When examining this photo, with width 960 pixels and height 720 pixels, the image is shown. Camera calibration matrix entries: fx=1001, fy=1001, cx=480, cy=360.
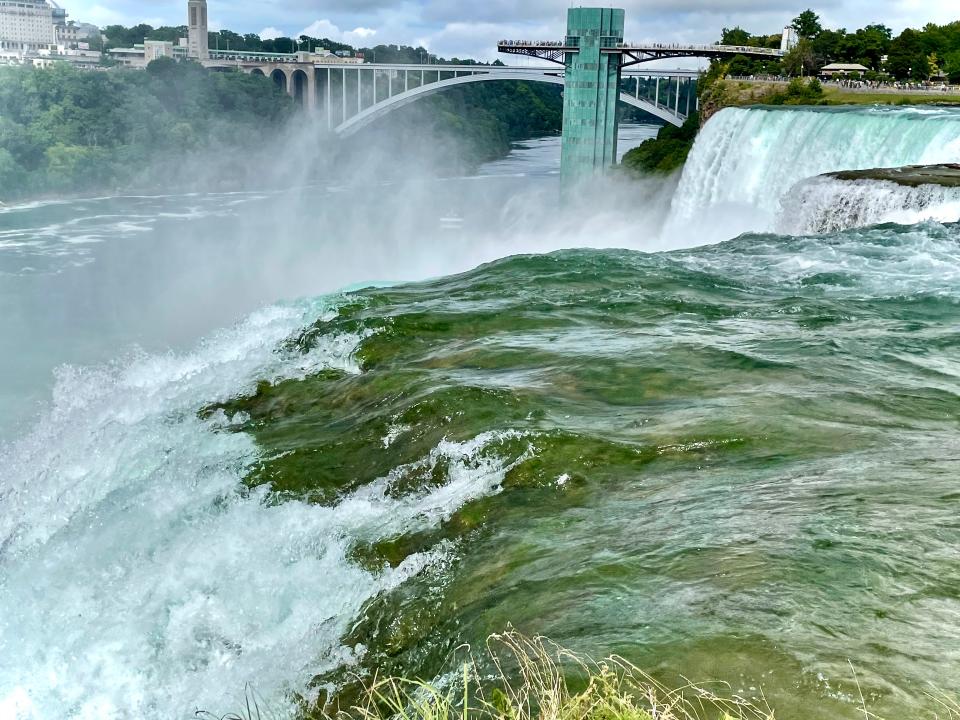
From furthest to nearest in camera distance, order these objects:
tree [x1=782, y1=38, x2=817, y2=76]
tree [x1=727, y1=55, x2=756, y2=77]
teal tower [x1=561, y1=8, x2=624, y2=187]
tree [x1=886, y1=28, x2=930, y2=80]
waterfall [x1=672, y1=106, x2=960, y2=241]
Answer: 1. tree [x1=727, y1=55, x2=756, y2=77]
2. tree [x1=782, y1=38, x2=817, y2=76]
3. tree [x1=886, y1=28, x2=930, y2=80]
4. teal tower [x1=561, y1=8, x2=624, y2=187]
5. waterfall [x1=672, y1=106, x2=960, y2=241]

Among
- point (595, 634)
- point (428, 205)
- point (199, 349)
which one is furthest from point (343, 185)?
point (595, 634)

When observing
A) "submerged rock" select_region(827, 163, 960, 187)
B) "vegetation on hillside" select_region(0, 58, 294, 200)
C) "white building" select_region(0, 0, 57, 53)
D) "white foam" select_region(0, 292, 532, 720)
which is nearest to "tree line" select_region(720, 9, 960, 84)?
"submerged rock" select_region(827, 163, 960, 187)

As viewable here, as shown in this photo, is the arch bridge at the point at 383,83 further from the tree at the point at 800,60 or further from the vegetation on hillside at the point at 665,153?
the tree at the point at 800,60

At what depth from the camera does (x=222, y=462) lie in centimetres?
838

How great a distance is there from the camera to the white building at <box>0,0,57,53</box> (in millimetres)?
113875

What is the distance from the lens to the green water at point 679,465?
4359 millimetres

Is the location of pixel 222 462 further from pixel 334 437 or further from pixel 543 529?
pixel 543 529

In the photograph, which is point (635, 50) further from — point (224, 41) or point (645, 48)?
point (224, 41)

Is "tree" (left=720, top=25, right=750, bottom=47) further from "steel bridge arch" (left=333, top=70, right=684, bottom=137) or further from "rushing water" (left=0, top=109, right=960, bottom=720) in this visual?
"rushing water" (left=0, top=109, right=960, bottom=720)

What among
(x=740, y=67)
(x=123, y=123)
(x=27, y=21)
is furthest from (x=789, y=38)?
(x=27, y=21)

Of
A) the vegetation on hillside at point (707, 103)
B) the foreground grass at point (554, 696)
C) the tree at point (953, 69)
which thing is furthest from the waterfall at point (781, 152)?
the tree at point (953, 69)

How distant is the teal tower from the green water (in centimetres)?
2751

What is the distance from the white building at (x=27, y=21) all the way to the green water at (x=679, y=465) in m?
118

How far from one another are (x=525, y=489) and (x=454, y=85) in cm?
4786
